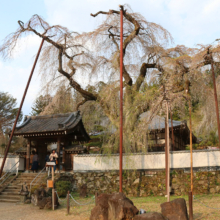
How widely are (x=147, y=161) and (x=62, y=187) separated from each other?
4.42 metres

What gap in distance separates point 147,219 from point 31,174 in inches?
391

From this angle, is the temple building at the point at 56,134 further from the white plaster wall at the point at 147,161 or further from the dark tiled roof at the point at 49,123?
the white plaster wall at the point at 147,161

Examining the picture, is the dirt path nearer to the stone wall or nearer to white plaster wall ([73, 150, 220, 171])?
the stone wall

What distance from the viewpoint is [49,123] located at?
52.3ft

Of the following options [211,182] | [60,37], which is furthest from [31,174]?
[211,182]

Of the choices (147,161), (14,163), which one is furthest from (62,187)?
(14,163)

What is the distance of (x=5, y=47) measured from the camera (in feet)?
41.9

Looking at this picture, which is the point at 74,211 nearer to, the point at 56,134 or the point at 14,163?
the point at 56,134

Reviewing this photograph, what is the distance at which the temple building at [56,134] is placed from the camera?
14.8 meters

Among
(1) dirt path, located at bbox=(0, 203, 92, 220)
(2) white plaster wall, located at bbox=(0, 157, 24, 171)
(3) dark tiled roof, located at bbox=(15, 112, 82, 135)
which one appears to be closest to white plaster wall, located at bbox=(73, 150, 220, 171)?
(3) dark tiled roof, located at bbox=(15, 112, 82, 135)

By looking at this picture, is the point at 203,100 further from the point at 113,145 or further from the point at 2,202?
the point at 2,202

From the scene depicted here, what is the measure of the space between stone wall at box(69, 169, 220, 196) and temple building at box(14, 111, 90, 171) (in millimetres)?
1482

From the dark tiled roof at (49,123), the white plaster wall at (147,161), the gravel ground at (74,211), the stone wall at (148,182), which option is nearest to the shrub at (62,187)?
the stone wall at (148,182)

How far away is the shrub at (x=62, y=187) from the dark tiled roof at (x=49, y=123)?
2880 millimetres
